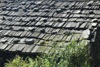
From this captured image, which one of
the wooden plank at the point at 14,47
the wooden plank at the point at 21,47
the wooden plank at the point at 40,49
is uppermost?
the wooden plank at the point at 14,47

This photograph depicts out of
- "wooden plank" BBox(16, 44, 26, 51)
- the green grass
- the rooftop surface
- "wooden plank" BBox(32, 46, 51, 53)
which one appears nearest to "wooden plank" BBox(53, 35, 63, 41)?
the rooftop surface

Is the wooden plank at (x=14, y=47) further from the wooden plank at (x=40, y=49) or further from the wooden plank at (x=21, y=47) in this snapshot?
the wooden plank at (x=40, y=49)

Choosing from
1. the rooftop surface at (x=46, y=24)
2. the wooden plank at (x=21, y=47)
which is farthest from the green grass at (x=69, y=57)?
the wooden plank at (x=21, y=47)

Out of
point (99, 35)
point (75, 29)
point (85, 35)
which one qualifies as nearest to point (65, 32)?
point (75, 29)

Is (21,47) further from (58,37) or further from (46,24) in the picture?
(46,24)

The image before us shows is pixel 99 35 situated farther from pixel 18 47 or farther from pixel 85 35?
pixel 18 47

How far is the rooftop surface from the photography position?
10106 mm

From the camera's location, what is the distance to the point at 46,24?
12039mm

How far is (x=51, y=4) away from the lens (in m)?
15.0

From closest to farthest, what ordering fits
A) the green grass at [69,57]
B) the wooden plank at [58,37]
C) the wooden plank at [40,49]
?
1. the green grass at [69,57]
2. the wooden plank at [40,49]
3. the wooden plank at [58,37]

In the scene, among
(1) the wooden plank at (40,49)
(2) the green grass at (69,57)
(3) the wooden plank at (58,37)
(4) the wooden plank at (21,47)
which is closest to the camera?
(2) the green grass at (69,57)

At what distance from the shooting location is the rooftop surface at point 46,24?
10.1 metres

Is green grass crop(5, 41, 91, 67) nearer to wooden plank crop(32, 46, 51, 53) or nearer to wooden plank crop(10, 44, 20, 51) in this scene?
wooden plank crop(32, 46, 51, 53)

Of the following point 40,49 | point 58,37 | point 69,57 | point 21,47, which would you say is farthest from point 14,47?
point 69,57
